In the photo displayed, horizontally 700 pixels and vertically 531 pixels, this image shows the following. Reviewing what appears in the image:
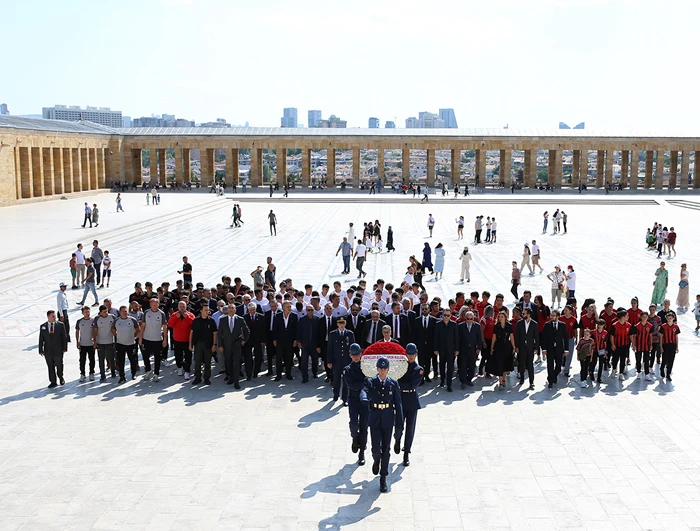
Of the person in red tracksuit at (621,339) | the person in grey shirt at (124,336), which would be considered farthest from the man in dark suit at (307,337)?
the person in red tracksuit at (621,339)

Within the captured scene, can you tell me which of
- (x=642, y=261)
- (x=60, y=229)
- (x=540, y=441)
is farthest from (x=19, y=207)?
(x=540, y=441)

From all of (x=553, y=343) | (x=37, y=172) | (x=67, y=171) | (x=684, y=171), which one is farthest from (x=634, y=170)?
(x=553, y=343)

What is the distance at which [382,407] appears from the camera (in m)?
7.47

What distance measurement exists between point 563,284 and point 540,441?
7.71 meters

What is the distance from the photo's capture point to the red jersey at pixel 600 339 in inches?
429

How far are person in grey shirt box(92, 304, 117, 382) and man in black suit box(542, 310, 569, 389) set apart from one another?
20.2 feet

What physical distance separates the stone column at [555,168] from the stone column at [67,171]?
32.3 metres

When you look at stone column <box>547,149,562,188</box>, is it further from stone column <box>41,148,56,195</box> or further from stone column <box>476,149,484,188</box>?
stone column <box>41,148,56,195</box>

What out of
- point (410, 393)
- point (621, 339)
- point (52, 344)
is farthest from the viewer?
point (621, 339)

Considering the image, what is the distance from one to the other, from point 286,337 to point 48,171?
121 ft

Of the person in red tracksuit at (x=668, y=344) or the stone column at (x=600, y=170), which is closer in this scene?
the person in red tracksuit at (x=668, y=344)

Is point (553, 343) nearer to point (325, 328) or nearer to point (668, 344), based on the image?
point (668, 344)

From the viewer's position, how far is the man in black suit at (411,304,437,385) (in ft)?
35.5

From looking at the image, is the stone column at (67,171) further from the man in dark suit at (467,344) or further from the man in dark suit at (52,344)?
the man in dark suit at (467,344)
